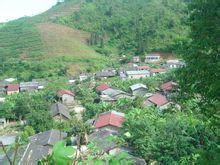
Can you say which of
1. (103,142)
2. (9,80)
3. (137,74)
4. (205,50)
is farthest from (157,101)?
(9,80)

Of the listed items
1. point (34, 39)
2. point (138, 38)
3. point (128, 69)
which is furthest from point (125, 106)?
point (34, 39)

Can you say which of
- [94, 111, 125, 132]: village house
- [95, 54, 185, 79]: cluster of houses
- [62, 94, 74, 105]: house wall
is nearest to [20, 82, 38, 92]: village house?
[95, 54, 185, 79]: cluster of houses

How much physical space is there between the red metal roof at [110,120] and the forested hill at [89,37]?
2263cm

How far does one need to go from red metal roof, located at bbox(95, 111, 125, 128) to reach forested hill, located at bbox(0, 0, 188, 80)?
22628 millimetres

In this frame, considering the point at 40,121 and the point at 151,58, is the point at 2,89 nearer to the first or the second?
the point at 40,121

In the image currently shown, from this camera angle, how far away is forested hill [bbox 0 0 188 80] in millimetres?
45500

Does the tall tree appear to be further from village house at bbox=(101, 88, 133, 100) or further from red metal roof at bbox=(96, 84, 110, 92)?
red metal roof at bbox=(96, 84, 110, 92)

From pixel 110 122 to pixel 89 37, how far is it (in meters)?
38.8

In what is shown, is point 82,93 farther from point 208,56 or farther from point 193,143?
point 208,56

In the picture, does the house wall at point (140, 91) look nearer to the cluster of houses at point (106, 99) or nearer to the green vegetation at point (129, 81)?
the cluster of houses at point (106, 99)

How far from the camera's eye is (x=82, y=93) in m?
30.5

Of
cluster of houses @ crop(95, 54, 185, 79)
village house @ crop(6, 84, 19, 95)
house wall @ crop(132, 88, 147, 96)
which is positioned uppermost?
house wall @ crop(132, 88, 147, 96)

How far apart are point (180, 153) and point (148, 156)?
1.10 metres

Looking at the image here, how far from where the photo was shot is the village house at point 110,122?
18.7 metres
